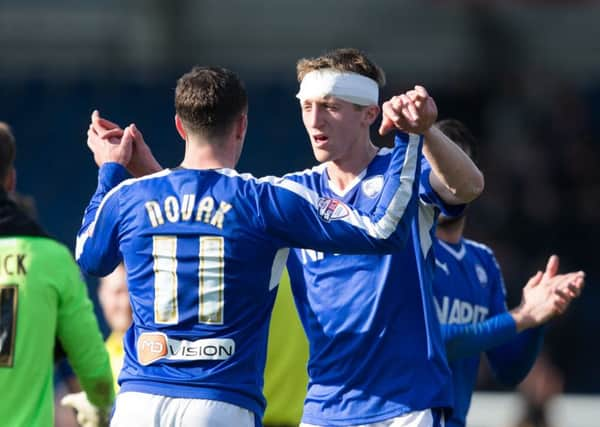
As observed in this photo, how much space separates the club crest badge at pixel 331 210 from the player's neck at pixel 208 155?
0.37 meters

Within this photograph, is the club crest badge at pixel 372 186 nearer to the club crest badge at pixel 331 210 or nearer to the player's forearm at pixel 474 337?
the club crest badge at pixel 331 210

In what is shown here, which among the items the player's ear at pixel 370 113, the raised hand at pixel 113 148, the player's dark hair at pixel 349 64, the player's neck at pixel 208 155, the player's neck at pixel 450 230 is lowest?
the player's neck at pixel 450 230

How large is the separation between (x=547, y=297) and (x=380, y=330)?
0.94 m

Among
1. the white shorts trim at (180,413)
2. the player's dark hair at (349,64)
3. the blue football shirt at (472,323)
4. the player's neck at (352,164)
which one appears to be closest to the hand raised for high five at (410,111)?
the player's dark hair at (349,64)

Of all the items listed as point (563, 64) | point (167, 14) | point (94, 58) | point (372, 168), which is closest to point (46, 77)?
point (94, 58)

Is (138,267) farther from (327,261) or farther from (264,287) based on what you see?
(327,261)

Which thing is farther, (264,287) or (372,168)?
(372,168)

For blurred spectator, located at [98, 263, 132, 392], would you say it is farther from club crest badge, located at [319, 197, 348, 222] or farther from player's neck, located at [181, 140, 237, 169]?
club crest badge, located at [319, 197, 348, 222]

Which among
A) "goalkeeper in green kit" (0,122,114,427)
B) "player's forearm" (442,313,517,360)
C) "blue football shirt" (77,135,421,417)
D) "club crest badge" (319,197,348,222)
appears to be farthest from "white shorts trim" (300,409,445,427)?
"goalkeeper in green kit" (0,122,114,427)

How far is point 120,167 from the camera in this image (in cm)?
473

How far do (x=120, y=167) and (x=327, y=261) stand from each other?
97cm

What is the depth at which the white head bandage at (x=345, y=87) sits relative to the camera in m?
5.02

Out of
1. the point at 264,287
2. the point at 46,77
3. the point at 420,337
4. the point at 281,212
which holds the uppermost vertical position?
the point at 281,212

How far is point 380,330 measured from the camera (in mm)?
5094
